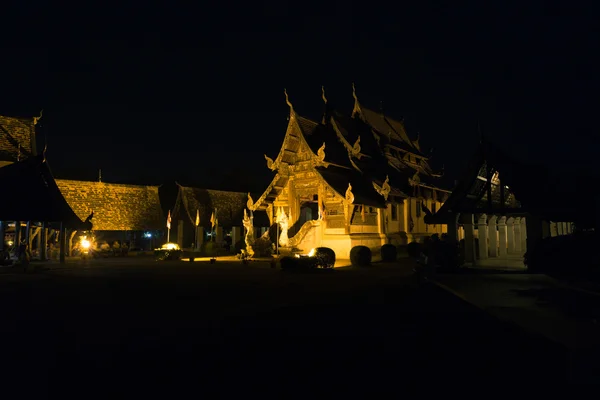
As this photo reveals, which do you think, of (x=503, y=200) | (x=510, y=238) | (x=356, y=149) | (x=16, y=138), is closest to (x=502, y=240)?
(x=510, y=238)

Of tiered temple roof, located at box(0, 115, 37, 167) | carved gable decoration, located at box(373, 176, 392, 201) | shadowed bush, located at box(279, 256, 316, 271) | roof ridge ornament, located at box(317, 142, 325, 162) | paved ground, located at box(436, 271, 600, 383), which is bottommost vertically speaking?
paved ground, located at box(436, 271, 600, 383)

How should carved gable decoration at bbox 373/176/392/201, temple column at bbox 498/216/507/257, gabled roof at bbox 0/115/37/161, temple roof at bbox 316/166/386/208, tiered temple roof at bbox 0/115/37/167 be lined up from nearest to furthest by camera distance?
temple column at bbox 498/216/507/257 < temple roof at bbox 316/166/386/208 < carved gable decoration at bbox 373/176/392/201 < tiered temple roof at bbox 0/115/37/167 < gabled roof at bbox 0/115/37/161

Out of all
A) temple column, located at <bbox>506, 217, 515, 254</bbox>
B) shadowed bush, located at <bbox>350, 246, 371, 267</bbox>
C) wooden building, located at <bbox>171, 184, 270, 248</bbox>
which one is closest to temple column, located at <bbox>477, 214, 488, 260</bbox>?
shadowed bush, located at <bbox>350, 246, 371, 267</bbox>

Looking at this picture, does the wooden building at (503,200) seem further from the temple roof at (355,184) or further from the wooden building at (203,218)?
the wooden building at (203,218)

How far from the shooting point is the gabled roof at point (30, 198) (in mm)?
24688

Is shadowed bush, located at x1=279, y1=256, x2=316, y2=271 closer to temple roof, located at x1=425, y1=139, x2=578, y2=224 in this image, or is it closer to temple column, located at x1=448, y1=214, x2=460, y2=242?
temple roof, located at x1=425, y1=139, x2=578, y2=224

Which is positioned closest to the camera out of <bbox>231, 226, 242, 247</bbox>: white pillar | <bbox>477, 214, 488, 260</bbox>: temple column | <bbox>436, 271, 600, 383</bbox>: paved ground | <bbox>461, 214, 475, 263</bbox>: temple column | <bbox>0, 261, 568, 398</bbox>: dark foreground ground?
<bbox>0, 261, 568, 398</bbox>: dark foreground ground

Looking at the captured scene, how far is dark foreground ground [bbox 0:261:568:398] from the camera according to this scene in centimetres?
532

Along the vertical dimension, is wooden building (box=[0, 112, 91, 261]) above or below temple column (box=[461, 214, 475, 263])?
above

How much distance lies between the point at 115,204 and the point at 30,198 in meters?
18.6

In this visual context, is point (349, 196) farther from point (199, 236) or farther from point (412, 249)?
point (199, 236)

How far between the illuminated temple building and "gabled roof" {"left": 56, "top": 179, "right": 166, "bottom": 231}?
17.5 m

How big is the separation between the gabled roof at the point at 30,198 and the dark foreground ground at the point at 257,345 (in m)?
13.7

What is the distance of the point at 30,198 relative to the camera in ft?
84.8
